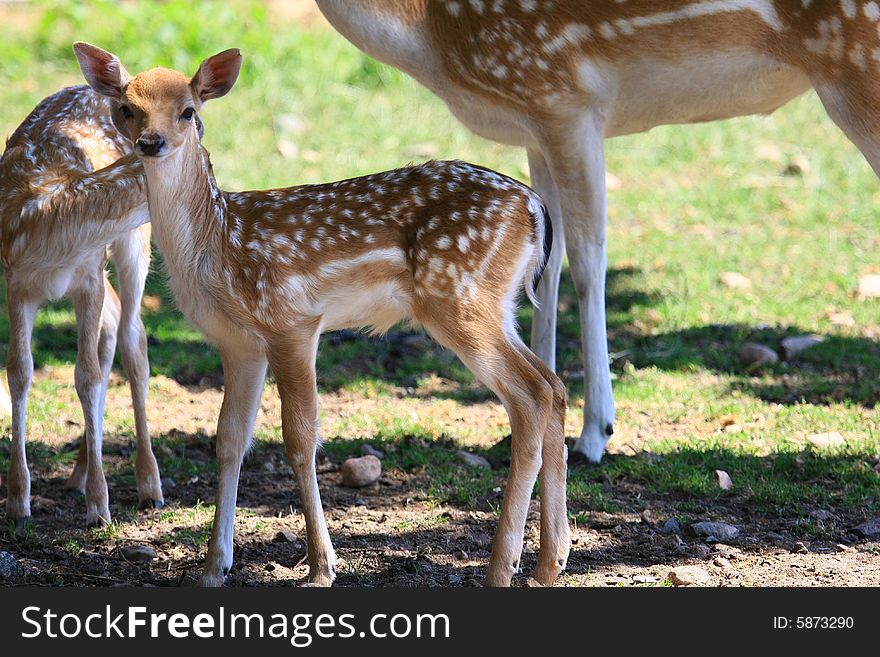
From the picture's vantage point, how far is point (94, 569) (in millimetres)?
Result: 5035

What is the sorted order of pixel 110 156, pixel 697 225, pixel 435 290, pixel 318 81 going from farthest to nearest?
pixel 318 81
pixel 697 225
pixel 110 156
pixel 435 290

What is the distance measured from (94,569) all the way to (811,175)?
24.8 feet

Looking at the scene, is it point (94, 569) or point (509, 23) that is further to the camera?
point (509, 23)

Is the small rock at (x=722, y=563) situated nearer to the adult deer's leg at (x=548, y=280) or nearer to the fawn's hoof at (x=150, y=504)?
the adult deer's leg at (x=548, y=280)

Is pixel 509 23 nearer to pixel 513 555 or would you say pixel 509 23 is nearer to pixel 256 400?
Answer: pixel 256 400

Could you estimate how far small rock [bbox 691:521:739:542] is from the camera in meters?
5.29

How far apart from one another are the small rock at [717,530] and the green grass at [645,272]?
0.85 feet

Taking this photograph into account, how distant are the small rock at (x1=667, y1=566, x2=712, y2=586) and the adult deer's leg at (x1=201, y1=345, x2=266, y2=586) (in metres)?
1.70

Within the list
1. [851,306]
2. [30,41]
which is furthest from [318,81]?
[851,306]

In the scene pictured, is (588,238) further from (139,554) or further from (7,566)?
(7,566)

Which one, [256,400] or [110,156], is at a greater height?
[110,156]

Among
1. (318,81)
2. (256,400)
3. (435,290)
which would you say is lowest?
(256,400)

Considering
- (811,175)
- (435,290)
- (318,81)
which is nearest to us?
(435,290)

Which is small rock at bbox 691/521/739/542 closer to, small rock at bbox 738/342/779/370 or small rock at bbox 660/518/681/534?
small rock at bbox 660/518/681/534
